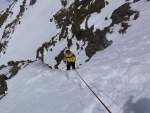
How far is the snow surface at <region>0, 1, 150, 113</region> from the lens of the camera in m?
9.63

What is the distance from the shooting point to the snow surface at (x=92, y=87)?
9633mm

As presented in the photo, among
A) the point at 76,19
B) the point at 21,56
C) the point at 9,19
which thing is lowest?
the point at 21,56

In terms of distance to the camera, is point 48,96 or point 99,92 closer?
point 99,92

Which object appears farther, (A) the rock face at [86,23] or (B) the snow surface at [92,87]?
(A) the rock face at [86,23]

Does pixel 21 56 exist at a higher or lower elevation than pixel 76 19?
lower

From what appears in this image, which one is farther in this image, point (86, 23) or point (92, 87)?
point (86, 23)

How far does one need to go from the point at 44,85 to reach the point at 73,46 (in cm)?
1821

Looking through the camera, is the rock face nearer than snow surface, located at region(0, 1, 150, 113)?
No

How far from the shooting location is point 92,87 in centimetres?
1227

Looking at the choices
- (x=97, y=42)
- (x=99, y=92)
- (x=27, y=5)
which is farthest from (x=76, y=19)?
(x=27, y=5)

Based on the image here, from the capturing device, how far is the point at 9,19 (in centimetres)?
7944

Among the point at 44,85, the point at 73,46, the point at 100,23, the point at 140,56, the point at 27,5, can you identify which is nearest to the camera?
the point at 140,56

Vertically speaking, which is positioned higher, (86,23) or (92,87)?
(86,23)

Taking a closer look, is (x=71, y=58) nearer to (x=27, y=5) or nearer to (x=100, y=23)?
(x=100, y=23)
